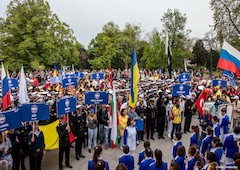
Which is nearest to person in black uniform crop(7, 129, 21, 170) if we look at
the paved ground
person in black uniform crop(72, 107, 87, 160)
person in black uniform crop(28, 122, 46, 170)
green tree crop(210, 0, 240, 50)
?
person in black uniform crop(28, 122, 46, 170)

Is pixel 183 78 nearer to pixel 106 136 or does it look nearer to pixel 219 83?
pixel 219 83

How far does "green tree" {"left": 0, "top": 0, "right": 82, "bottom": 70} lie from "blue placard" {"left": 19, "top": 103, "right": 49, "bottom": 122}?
30.6 meters

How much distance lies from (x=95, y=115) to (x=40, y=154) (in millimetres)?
2517

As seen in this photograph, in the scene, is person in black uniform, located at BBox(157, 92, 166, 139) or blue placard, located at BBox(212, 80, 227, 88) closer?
person in black uniform, located at BBox(157, 92, 166, 139)

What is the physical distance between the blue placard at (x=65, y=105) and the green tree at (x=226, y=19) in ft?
84.8

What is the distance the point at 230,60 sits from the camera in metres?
8.88

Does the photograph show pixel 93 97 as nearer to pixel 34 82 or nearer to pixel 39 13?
pixel 34 82

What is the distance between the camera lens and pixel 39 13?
128 ft

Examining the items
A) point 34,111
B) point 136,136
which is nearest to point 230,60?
point 136,136

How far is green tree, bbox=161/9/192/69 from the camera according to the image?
34872 mm

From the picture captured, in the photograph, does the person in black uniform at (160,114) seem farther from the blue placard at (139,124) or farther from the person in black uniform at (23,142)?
the person in black uniform at (23,142)

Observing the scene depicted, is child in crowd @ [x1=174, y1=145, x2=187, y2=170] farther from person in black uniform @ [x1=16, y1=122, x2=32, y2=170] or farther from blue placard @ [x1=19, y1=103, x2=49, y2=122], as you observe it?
person in black uniform @ [x1=16, y1=122, x2=32, y2=170]

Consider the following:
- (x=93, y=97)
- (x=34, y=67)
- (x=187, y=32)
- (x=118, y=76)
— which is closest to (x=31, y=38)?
(x=34, y=67)

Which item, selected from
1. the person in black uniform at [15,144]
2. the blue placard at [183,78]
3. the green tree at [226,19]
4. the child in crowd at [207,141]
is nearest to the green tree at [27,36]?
the green tree at [226,19]
